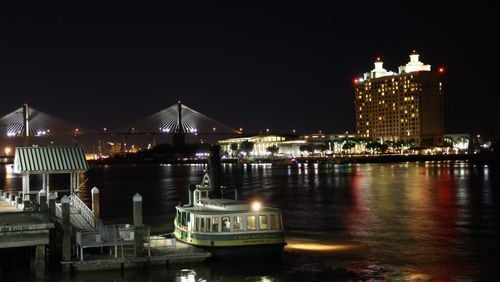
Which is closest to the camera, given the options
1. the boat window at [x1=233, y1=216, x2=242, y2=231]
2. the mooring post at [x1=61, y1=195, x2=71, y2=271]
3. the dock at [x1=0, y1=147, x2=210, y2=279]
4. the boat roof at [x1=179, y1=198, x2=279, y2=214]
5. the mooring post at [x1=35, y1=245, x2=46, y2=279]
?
the dock at [x1=0, y1=147, x2=210, y2=279]

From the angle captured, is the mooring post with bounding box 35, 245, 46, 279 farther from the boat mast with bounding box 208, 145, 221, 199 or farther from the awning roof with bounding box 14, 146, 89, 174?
the boat mast with bounding box 208, 145, 221, 199

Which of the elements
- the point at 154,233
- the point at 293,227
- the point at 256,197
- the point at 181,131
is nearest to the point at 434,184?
the point at 256,197

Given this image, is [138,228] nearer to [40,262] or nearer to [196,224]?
[196,224]

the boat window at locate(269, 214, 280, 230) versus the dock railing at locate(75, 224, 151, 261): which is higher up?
the boat window at locate(269, 214, 280, 230)

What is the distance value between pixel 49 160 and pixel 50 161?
8 cm

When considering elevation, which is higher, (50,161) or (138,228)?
(50,161)

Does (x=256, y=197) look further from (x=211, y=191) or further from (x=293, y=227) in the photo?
(x=211, y=191)

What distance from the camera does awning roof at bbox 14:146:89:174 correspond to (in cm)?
2991

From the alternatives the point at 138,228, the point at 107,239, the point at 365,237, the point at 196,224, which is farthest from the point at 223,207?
the point at 365,237

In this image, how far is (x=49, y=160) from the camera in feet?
99.5

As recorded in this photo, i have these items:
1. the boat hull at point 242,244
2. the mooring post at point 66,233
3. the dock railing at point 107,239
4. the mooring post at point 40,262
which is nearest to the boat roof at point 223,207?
the boat hull at point 242,244

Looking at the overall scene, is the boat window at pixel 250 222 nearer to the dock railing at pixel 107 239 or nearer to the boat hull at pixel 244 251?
the boat hull at pixel 244 251

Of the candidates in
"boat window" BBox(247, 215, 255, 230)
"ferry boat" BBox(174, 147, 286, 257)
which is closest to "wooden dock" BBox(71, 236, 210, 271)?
"ferry boat" BBox(174, 147, 286, 257)

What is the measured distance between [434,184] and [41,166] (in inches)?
2052
